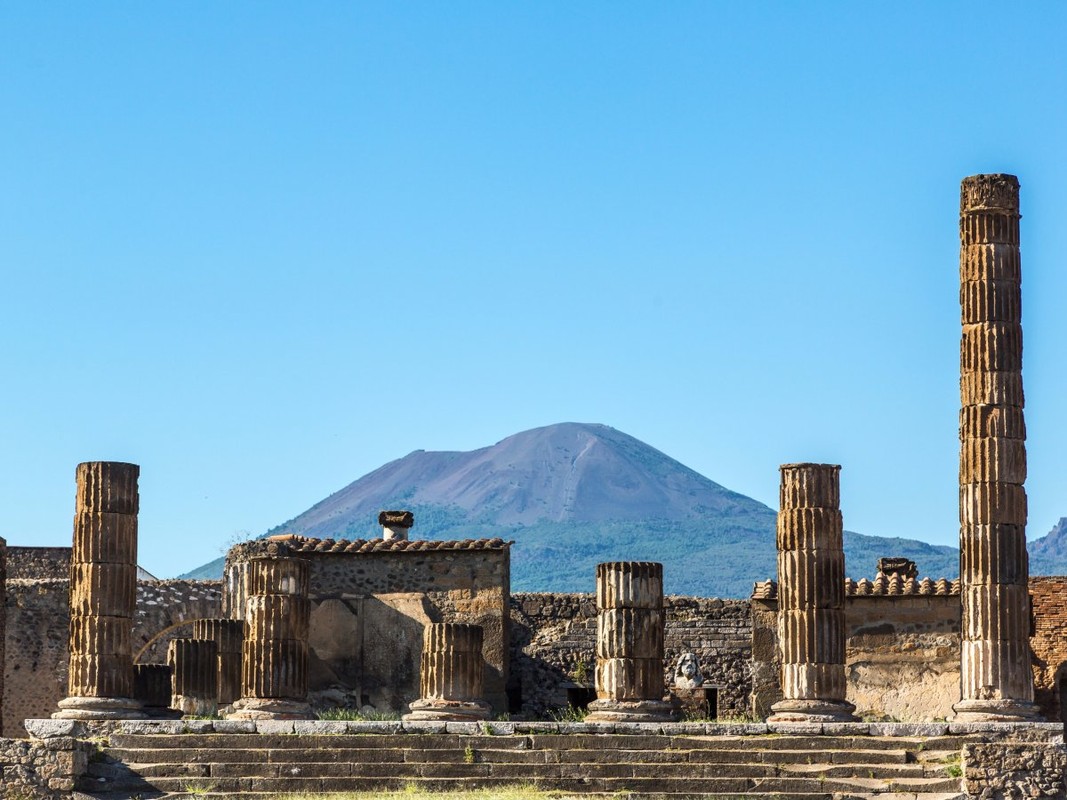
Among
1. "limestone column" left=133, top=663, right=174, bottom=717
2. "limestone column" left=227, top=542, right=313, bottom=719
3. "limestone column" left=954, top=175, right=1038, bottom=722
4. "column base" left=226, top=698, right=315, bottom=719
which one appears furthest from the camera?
"limestone column" left=133, top=663, right=174, bottom=717

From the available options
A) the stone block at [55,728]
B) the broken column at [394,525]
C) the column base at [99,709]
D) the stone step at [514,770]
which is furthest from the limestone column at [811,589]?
the broken column at [394,525]

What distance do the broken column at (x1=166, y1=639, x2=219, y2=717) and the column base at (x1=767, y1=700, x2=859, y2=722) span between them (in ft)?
25.2

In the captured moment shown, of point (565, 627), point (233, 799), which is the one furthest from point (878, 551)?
point (233, 799)

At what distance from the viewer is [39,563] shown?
41156mm

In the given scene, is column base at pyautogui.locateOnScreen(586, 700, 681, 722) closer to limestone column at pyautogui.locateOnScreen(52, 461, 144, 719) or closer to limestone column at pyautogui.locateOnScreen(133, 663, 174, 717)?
limestone column at pyautogui.locateOnScreen(52, 461, 144, 719)

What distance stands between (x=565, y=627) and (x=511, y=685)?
1.24 metres

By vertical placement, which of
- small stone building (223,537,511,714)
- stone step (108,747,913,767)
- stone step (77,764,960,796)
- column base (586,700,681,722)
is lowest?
stone step (77,764,960,796)

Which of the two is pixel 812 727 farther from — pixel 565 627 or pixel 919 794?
pixel 565 627

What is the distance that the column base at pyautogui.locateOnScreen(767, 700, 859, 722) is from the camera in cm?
2661

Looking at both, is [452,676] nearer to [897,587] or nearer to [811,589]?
[811,589]

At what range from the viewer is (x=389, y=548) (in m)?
34.0

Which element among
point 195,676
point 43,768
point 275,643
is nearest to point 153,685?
point 195,676

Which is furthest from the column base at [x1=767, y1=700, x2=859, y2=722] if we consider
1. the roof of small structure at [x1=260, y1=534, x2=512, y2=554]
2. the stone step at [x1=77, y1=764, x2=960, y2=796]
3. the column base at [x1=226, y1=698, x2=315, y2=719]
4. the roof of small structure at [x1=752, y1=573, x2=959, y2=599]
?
the roof of small structure at [x1=260, y1=534, x2=512, y2=554]

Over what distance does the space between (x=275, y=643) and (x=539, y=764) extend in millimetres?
4713
